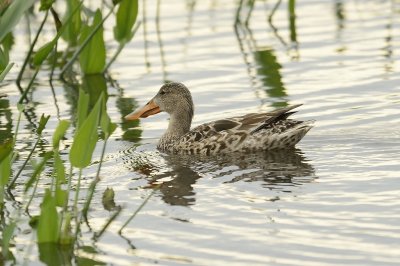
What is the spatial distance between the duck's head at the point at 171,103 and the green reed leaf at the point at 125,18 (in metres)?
0.85

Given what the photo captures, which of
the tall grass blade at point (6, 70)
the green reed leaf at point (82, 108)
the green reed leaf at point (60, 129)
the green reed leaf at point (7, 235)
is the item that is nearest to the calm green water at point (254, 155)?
the green reed leaf at point (7, 235)

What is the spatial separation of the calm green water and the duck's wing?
0.34 metres

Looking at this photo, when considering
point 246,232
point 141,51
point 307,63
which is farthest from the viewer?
point 141,51

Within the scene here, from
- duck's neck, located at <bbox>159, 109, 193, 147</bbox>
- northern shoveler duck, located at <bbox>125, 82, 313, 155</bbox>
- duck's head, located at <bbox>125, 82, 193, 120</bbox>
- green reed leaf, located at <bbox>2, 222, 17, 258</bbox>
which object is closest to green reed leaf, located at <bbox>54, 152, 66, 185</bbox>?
green reed leaf, located at <bbox>2, 222, 17, 258</bbox>

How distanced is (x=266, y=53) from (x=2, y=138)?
4769 mm

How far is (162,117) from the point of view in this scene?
1357cm

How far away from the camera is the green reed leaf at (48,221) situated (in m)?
7.47

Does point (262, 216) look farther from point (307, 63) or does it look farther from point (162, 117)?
point (307, 63)

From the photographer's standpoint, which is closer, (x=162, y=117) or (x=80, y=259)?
(x=80, y=259)

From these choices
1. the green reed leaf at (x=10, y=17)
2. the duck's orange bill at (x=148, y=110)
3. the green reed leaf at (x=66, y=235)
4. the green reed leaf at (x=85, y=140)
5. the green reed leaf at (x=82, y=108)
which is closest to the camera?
the green reed leaf at (x=85, y=140)

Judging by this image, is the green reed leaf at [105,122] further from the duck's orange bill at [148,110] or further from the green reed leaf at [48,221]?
the duck's orange bill at [148,110]

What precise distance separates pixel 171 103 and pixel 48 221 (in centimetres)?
494

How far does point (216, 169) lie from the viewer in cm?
1075

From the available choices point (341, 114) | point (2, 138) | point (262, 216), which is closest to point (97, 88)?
point (2, 138)
